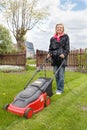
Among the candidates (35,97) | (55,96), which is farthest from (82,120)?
(55,96)

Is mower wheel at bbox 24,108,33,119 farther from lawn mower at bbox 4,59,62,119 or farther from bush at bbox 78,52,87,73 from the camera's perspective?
bush at bbox 78,52,87,73

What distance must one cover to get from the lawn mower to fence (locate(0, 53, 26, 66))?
624 inches

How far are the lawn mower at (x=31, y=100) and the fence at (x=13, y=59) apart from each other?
1584 cm

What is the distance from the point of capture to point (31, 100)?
501 cm

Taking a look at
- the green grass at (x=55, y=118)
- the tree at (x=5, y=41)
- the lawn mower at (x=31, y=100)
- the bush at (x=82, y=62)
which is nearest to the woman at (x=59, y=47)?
the green grass at (x=55, y=118)

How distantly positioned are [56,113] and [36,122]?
72 centimetres

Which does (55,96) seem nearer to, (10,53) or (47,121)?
(47,121)

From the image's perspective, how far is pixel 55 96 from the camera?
683cm

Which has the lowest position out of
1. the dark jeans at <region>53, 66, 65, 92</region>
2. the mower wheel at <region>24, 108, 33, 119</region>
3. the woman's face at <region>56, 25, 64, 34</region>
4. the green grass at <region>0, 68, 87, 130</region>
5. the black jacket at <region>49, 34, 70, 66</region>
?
the green grass at <region>0, 68, 87, 130</region>

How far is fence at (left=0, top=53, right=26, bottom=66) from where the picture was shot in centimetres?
2158

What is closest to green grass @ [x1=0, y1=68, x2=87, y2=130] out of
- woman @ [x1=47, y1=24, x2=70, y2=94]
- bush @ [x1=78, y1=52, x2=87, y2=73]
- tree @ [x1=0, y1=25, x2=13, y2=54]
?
woman @ [x1=47, y1=24, x2=70, y2=94]

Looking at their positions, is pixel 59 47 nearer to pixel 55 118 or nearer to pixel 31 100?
pixel 31 100

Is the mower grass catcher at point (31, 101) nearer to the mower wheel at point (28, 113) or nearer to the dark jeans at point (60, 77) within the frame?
the mower wheel at point (28, 113)

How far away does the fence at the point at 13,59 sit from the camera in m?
21.6
